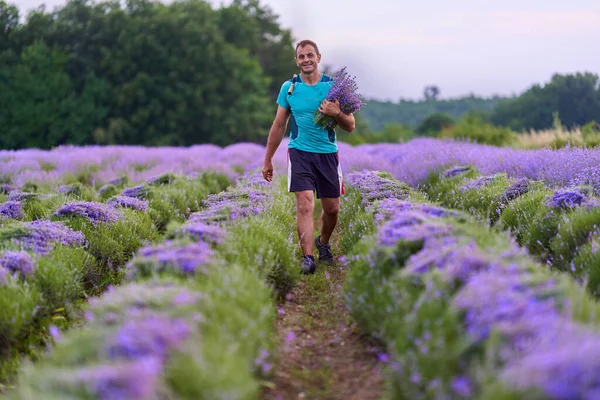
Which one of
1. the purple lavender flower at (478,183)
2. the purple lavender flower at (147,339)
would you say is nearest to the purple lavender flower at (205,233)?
the purple lavender flower at (147,339)

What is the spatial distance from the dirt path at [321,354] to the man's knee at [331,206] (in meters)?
1.22

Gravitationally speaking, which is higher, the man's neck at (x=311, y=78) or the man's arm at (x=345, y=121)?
the man's neck at (x=311, y=78)

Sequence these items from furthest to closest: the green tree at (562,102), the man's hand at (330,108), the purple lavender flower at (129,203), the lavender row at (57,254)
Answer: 1. the green tree at (562,102)
2. the purple lavender flower at (129,203)
3. the man's hand at (330,108)
4. the lavender row at (57,254)

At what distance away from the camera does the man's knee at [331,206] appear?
6805 millimetres

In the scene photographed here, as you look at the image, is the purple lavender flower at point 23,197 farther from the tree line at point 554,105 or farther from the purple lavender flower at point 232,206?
the tree line at point 554,105

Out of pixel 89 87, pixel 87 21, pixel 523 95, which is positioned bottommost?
pixel 523 95

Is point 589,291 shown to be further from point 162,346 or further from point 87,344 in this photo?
point 87,344

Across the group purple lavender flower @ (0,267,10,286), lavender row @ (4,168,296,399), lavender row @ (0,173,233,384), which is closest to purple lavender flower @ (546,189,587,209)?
lavender row @ (4,168,296,399)

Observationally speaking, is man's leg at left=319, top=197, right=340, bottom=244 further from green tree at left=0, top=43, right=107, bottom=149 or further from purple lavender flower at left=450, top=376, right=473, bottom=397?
green tree at left=0, top=43, right=107, bottom=149

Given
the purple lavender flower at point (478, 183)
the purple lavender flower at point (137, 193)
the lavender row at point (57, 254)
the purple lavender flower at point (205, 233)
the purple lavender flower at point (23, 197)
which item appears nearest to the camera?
the purple lavender flower at point (205, 233)

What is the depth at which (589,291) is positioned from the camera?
430 cm

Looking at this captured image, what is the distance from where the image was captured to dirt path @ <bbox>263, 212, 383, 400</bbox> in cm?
353

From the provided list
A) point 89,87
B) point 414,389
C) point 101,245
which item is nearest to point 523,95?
point 89,87

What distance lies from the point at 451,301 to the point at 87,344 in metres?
1.79
